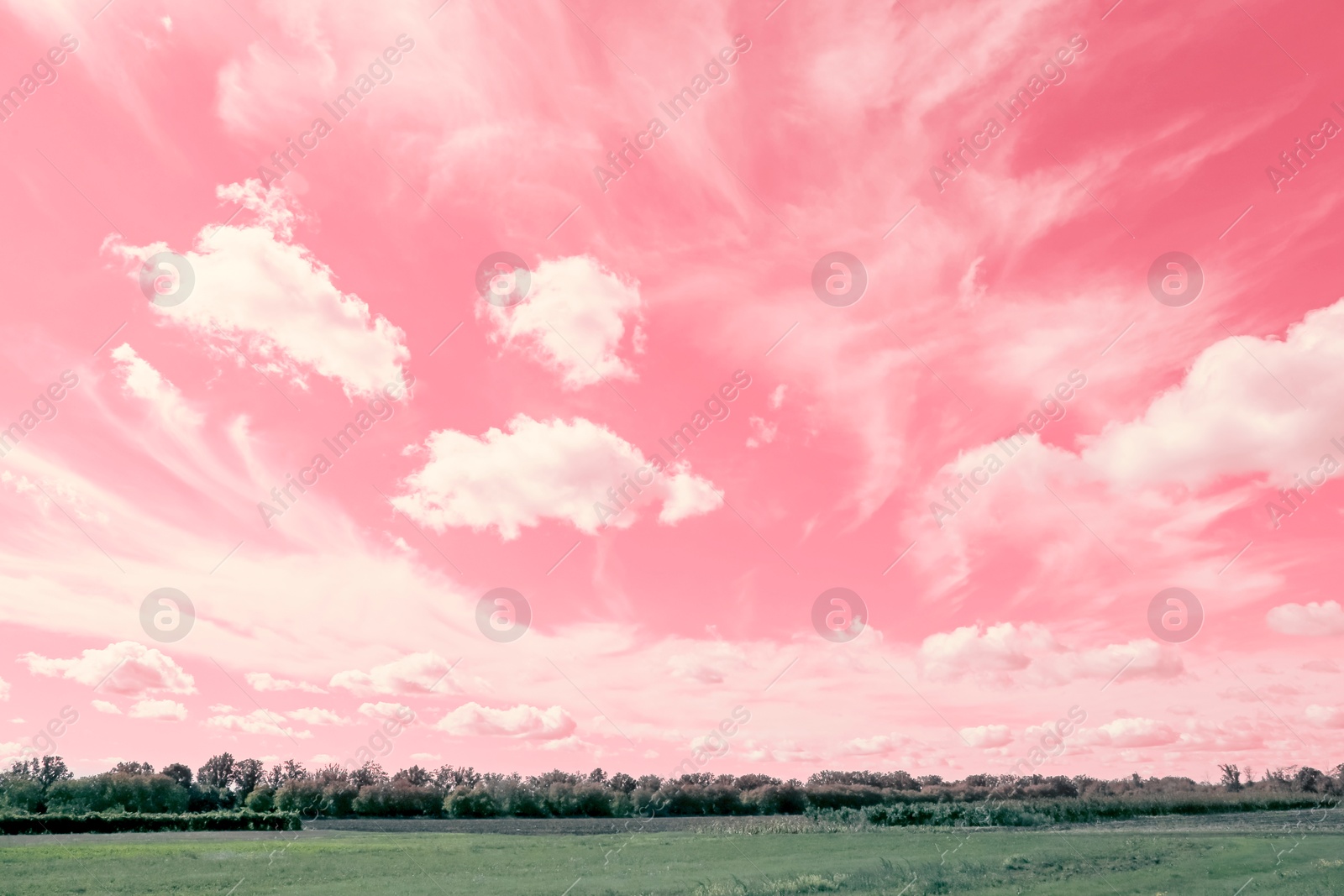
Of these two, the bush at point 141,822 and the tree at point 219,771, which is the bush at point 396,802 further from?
the tree at point 219,771

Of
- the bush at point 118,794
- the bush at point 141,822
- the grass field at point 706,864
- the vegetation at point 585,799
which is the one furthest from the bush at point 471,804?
the grass field at point 706,864

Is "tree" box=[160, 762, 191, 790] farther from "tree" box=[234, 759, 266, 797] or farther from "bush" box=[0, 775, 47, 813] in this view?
"bush" box=[0, 775, 47, 813]

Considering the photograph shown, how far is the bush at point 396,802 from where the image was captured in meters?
114

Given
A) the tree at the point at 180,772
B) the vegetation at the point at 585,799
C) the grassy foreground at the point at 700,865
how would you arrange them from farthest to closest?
the tree at the point at 180,772, the vegetation at the point at 585,799, the grassy foreground at the point at 700,865

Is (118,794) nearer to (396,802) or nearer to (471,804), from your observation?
(396,802)

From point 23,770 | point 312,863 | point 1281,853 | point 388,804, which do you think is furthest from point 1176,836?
point 23,770

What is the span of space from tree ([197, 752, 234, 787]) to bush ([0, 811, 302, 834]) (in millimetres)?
85746

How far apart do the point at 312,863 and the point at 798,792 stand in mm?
96317

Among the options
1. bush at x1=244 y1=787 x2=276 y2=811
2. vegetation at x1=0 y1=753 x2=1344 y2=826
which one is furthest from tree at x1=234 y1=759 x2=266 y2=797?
bush at x1=244 y1=787 x2=276 y2=811

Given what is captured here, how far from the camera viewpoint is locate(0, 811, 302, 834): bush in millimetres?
74938

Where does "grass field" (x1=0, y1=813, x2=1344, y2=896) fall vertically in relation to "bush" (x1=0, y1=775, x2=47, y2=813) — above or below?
below

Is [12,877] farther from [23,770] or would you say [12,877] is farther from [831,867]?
[23,770]

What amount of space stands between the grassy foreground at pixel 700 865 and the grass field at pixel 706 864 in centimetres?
14

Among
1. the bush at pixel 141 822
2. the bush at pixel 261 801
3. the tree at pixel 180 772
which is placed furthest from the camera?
the tree at pixel 180 772
